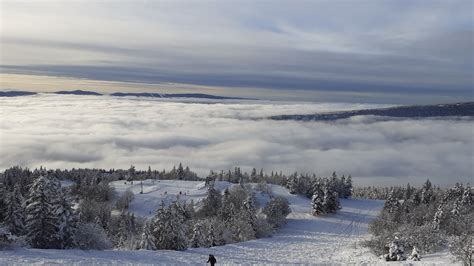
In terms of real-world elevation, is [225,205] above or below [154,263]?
below

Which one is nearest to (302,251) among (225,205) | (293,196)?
(225,205)

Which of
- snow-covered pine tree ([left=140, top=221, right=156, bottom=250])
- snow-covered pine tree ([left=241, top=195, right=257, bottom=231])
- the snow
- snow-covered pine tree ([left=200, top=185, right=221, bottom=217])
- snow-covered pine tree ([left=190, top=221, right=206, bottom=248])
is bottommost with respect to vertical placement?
the snow

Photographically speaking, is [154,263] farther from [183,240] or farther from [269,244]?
[269,244]

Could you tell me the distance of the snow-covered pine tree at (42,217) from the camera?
43781mm

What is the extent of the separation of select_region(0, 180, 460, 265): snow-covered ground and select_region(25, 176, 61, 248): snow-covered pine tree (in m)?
7.95

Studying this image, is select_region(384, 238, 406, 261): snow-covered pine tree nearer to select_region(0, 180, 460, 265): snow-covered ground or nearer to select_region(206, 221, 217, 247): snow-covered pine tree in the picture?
select_region(0, 180, 460, 265): snow-covered ground

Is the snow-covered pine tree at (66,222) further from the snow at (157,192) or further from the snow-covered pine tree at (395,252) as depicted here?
the snow at (157,192)

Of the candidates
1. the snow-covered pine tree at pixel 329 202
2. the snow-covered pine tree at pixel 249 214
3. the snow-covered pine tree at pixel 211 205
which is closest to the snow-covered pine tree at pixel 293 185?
the snow-covered pine tree at pixel 211 205

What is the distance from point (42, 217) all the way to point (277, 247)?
3420 cm

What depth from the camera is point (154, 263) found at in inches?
1416

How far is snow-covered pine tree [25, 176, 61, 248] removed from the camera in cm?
4378

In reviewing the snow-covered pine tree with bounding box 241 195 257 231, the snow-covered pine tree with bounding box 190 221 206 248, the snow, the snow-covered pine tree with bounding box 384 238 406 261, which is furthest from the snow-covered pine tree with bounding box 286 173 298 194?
the snow-covered pine tree with bounding box 384 238 406 261

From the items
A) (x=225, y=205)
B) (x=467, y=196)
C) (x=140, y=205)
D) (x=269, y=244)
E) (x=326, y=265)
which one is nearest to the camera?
(x=326, y=265)

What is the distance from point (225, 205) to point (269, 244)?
56.1m
